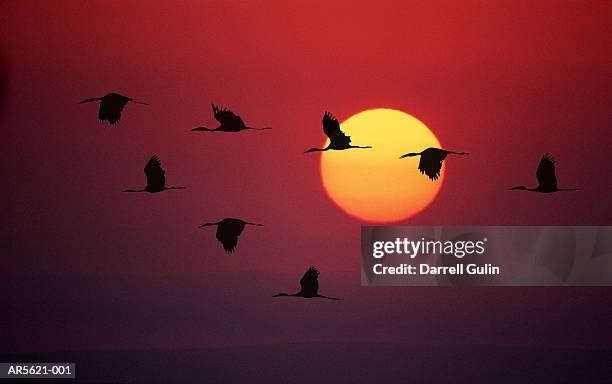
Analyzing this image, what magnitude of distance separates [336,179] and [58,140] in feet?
2.98

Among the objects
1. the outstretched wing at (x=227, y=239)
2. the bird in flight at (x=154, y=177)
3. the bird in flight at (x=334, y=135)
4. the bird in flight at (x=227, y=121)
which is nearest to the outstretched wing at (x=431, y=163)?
the bird in flight at (x=334, y=135)

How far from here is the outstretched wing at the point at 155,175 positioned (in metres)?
2.07

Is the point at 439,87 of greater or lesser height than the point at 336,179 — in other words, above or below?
above

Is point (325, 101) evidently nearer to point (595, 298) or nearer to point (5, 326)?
point (595, 298)

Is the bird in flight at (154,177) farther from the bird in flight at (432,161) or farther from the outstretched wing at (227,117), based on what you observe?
the bird in flight at (432,161)

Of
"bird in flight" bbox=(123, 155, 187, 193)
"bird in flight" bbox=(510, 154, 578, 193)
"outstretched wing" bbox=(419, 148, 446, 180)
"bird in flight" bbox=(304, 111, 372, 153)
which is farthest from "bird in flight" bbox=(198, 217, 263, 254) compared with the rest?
"bird in flight" bbox=(510, 154, 578, 193)

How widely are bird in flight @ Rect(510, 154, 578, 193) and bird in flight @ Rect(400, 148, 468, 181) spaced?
0.25m

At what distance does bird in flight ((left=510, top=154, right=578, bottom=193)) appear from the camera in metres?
2.06

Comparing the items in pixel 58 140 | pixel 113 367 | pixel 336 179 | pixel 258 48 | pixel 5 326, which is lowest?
pixel 113 367

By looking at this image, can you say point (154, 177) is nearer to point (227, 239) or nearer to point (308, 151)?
→ point (227, 239)

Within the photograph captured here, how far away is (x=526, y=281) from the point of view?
2074 mm

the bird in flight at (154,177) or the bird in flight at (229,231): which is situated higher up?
the bird in flight at (154,177)

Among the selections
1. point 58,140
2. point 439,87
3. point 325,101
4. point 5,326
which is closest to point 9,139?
point 58,140

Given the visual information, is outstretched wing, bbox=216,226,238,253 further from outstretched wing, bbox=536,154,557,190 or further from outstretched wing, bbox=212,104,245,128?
outstretched wing, bbox=536,154,557,190
